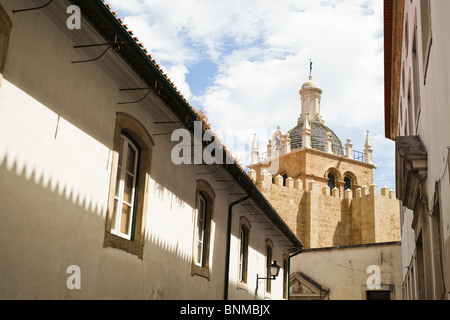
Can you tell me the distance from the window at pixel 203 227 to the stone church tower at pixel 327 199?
2438 centimetres

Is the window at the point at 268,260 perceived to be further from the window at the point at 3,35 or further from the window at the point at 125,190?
the window at the point at 3,35

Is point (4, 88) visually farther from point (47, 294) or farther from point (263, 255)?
point (263, 255)

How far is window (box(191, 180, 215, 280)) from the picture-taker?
1146 cm

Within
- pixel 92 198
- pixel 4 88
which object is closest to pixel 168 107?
pixel 92 198

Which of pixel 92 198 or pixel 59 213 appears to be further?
pixel 92 198

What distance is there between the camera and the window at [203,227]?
11461 mm

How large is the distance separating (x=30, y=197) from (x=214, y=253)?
7144 millimetres

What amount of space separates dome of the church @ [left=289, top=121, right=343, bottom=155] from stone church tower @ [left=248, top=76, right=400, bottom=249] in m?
2.04

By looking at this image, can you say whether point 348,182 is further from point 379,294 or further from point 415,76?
point 415,76

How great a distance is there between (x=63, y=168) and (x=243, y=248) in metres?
9.64

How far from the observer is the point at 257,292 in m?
16.8

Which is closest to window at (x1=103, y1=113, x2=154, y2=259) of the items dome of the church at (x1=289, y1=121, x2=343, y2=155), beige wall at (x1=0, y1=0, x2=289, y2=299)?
beige wall at (x1=0, y1=0, x2=289, y2=299)

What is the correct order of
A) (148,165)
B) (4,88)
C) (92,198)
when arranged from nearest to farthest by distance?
(4,88)
(92,198)
(148,165)

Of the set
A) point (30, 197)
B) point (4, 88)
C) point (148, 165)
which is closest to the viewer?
point (4, 88)
